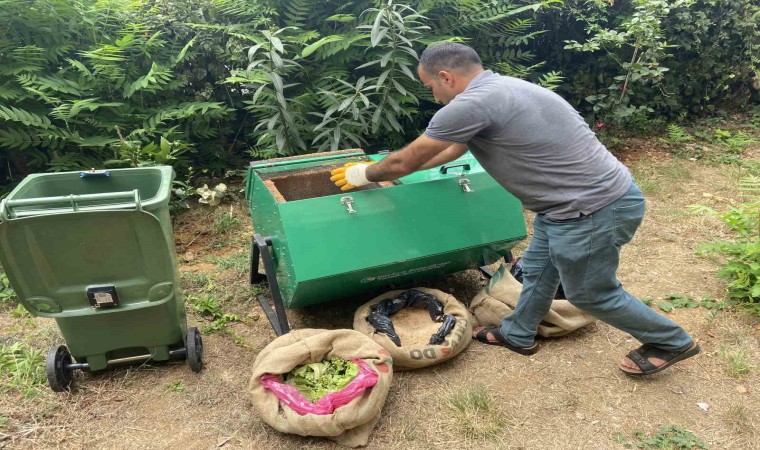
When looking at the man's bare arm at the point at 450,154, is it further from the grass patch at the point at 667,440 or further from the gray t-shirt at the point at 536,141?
the grass patch at the point at 667,440

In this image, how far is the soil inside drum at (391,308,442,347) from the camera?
9.39 ft

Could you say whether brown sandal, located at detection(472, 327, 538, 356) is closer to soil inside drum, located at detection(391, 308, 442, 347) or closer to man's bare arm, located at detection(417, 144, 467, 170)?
soil inside drum, located at detection(391, 308, 442, 347)

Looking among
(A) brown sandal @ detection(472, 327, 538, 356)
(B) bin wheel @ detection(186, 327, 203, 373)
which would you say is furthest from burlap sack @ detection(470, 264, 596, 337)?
(B) bin wheel @ detection(186, 327, 203, 373)

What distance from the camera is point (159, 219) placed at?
7.16ft

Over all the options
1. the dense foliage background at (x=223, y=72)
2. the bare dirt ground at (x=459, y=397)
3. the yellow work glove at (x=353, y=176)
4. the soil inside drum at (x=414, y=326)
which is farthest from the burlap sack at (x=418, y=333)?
the dense foliage background at (x=223, y=72)

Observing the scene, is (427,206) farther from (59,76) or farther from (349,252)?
(59,76)

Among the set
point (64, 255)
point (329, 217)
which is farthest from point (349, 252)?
point (64, 255)

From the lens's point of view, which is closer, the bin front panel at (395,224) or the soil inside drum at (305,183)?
the bin front panel at (395,224)

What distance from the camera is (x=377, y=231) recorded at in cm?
267

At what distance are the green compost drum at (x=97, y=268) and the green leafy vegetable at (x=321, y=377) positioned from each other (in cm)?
61

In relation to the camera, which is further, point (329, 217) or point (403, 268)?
point (403, 268)

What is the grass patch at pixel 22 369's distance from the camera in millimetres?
2518

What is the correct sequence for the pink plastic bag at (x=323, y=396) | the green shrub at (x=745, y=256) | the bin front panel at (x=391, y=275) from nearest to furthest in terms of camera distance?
the pink plastic bag at (x=323, y=396) < the bin front panel at (x=391, y=275) < the green shrub at (x=745, y=256)

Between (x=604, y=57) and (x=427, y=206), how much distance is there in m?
4.56
